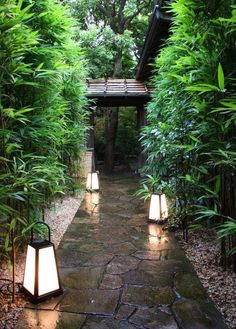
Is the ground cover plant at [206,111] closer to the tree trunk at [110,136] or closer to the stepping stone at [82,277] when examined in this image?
the stepping stone at [82,277]

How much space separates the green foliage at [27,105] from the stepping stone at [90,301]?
2.14ft

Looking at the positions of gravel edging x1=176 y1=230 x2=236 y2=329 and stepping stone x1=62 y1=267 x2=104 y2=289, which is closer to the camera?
gravel edging x1=176 y1=230 x2=236 y2=329

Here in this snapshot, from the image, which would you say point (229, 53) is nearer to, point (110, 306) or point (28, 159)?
point (28, 159)

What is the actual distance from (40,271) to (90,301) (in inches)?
19.2

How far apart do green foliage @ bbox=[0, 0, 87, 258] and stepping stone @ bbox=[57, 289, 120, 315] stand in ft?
2.14

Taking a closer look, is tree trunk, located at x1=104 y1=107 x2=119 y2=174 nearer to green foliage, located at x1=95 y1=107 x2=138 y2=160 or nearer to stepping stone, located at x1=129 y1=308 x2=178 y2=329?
green foliage, located at x1=95 y1=107 x2=138 y2=160

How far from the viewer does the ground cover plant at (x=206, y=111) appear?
251 centimetres

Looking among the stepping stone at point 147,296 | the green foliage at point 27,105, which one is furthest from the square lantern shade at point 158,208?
the stepping stone at point 147,296

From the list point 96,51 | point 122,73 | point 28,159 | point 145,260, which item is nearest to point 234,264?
point 145,260

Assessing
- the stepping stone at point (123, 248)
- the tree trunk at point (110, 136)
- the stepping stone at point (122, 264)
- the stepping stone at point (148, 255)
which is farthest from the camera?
the tree trunk at point (110, 136)

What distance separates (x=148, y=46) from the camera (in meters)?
6.27

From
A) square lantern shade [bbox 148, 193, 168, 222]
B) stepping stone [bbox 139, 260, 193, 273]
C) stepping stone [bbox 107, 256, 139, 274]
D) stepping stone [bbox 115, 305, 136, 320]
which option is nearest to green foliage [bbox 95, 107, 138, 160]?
square lantern shade [bbox 148, 193, 168, 222]

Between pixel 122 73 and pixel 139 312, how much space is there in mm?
11934

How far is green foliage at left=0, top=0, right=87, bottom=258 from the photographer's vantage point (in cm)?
250
